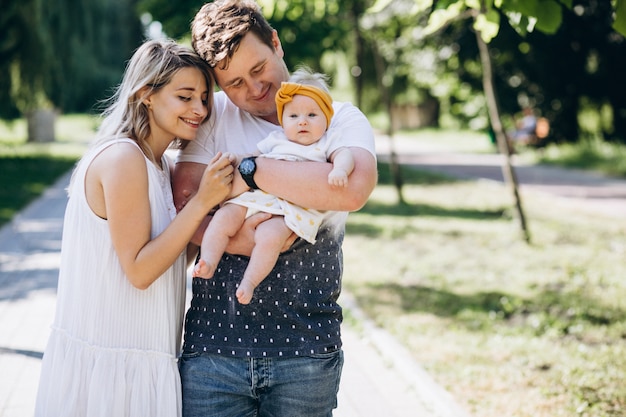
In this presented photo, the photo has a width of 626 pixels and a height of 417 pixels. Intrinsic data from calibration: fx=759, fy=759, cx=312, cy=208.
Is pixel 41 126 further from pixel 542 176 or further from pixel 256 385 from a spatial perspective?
pixel 256 385

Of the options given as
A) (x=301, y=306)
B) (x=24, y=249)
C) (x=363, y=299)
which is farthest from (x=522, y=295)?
(x=24, y=249)

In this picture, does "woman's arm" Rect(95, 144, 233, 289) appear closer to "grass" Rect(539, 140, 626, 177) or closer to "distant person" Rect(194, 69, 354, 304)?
"distant person" Rect(194, 69, 354, 304)

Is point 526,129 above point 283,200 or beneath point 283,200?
beneath

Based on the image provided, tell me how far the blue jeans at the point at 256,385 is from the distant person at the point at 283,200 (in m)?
0.24

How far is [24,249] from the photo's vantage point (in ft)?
33.1

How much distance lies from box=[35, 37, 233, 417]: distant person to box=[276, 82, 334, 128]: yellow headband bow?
0.24m

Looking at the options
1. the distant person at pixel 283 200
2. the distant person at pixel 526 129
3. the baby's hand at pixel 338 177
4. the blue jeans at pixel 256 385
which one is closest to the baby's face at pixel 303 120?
the distant person at pixel 283 200

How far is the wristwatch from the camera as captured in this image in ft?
7.59

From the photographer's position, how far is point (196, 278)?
2.37 meters

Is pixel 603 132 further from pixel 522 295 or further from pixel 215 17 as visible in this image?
pixel 215 17

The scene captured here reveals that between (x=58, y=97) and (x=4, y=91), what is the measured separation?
4.28ft

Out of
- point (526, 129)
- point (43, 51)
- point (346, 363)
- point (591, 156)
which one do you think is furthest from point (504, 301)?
point (526, 129)

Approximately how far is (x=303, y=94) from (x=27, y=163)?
21176mm

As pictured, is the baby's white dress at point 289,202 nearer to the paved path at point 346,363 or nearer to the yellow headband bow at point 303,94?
the yellow headband bow at point 303,94
